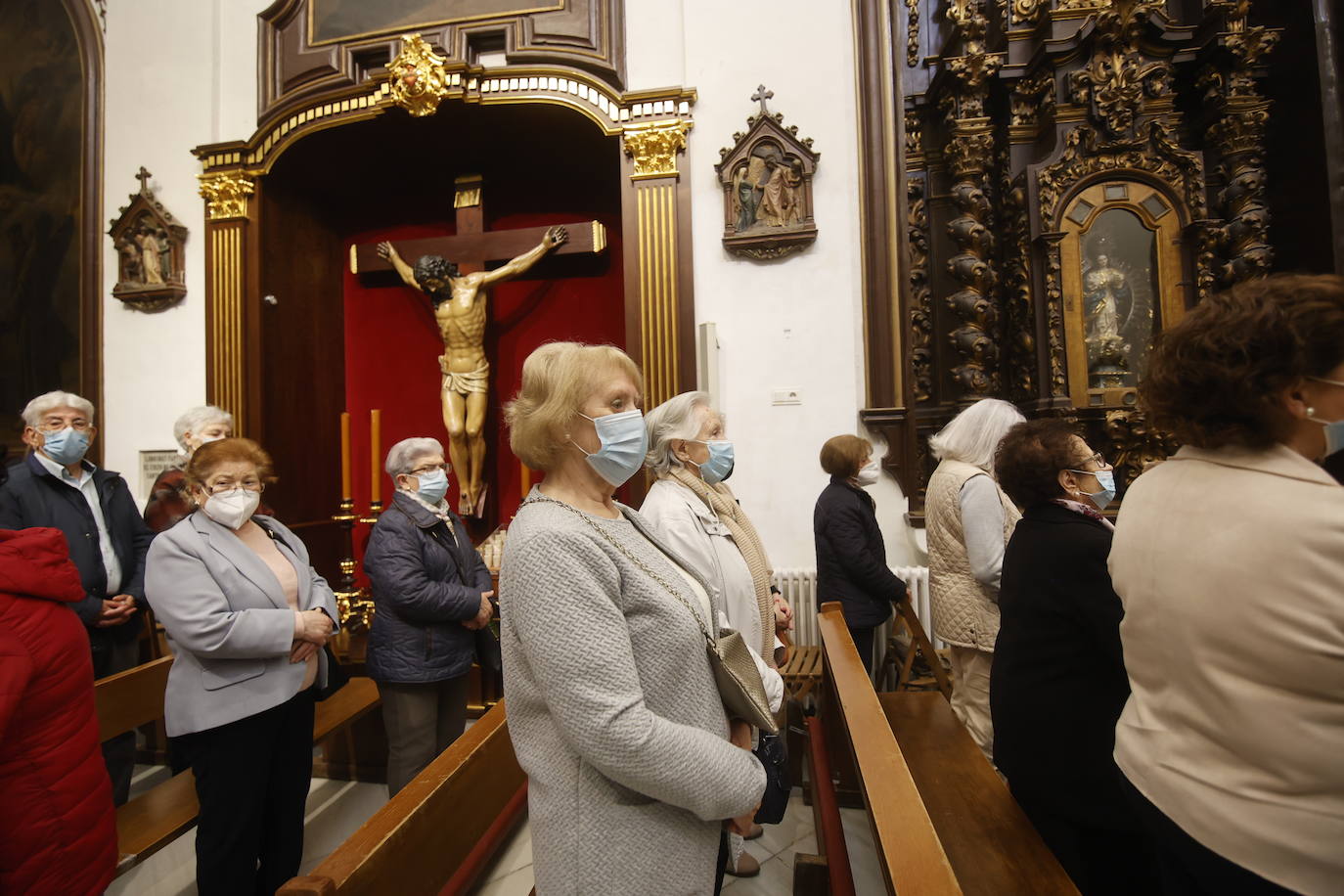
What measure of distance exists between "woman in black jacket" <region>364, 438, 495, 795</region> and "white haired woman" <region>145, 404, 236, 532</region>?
1134 millimetres

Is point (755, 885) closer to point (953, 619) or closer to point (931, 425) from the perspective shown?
point (953, 619)

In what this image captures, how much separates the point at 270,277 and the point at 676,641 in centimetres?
558

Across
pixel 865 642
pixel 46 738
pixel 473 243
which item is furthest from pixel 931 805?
pixel 473 243

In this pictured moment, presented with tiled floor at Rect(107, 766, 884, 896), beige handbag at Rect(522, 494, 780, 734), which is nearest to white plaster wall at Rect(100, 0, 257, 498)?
tiled floor at Rect(107, 766, 884, 896)

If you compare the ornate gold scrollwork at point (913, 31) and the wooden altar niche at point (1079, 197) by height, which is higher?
the ornate gold scrollwork at point (913, 31)

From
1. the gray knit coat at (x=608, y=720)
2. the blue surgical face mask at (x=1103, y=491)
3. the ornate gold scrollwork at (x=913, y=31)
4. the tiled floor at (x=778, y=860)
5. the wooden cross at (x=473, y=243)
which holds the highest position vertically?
the ornate gold scrollwork at (x=913, y=31)

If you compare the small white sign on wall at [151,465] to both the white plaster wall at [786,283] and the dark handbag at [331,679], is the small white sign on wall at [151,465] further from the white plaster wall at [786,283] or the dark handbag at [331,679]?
the white plaster wall at [786,283]

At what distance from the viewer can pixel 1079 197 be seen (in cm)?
426

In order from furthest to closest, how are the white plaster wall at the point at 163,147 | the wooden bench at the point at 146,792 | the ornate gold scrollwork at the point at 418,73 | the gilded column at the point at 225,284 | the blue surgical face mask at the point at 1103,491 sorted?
the white plaster wall at the point at 163,147 < the gilded column at the point at 225,284 < the ornate gold scrollwork at the point at 418,73 < the wooden bench at the point at 146,792 < the blue surgical face mask at the point at 1103,491

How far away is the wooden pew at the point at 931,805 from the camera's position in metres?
1.20

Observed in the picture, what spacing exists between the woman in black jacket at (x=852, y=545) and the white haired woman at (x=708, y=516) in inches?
30.4

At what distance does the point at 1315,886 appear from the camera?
0.95 meters

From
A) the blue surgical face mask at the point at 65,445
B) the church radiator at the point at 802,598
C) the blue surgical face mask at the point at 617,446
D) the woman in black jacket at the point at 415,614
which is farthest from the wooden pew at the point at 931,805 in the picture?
the blue surgical face mask at the point at 65,445

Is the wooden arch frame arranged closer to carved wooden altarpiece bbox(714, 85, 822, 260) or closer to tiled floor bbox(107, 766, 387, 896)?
carved wooden altarpiece bbox(714, 85, 822, 260)
